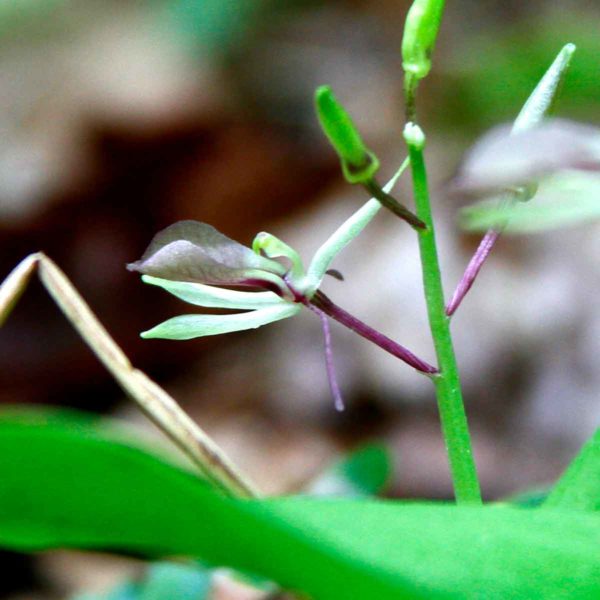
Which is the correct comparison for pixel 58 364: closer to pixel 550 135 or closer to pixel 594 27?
pixel 594 27

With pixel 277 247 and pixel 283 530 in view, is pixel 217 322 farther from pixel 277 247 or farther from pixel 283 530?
pixel 283 530

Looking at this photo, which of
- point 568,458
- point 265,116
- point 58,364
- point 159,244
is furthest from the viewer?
point 265,116

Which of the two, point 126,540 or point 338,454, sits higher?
point 126,540

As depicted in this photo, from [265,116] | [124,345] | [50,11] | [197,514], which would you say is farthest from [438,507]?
[50,11]

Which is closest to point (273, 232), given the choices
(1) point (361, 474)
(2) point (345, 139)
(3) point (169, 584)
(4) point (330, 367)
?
(1) point (361, 474)

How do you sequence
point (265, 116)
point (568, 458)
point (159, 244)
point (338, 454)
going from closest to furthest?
point (159, 244), point (568, 458), point (338, 454), point (265, 116)

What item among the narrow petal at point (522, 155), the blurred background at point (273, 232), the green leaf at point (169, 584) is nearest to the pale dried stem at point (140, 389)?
the green leaf at point (169, 584)

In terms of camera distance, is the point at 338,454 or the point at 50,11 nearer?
the point at 338,454
